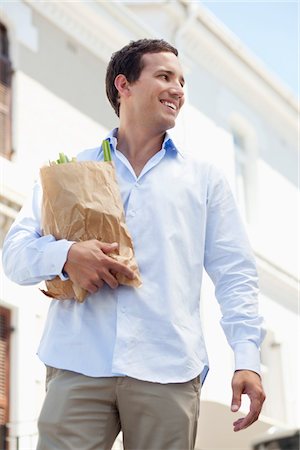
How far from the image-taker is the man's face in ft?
13.7

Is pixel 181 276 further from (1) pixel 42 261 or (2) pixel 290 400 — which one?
(2) pixel 290 400

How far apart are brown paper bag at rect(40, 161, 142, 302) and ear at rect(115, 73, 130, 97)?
48 centimetres

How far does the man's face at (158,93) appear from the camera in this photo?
13.7ft

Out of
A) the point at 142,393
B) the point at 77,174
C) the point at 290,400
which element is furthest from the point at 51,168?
the point at 290,400

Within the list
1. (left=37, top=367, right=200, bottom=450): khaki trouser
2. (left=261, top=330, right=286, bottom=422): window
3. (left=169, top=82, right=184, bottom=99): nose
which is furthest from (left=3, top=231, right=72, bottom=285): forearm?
(left=261, top=330, right=286, bottom=422): window

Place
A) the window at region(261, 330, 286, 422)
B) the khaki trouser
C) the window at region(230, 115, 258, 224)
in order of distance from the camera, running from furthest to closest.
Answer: the window at region(230, 115, 258, 224)
the window at region(261, 330, 286, 422)
the khaki trouser

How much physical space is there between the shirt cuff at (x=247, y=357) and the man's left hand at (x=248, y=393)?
0.06ft

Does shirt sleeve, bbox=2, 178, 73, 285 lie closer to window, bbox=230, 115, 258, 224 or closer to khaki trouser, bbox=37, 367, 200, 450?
khaki trouser, bbox=37, 367, 200, 450

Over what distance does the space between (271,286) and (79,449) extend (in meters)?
13.7

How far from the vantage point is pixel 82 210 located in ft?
12.5

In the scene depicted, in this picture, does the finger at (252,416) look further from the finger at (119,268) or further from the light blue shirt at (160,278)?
the finger at (119,268)

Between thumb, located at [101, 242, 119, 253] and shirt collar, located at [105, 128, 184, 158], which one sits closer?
thumb, located at [101, 242, 119, 253]

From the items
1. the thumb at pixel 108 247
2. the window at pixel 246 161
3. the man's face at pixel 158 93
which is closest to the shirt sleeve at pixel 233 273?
the man's face at pixel 158 93

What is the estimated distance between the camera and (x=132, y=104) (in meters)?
4.26
